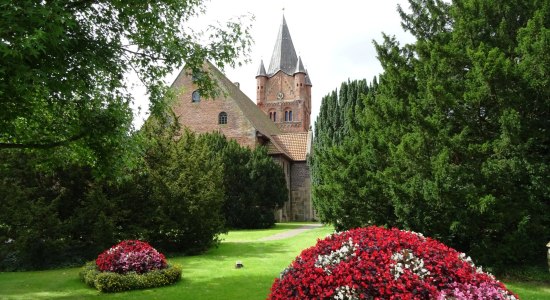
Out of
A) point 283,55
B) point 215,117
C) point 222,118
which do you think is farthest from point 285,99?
point 215,117

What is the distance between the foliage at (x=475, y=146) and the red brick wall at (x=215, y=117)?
896 inches

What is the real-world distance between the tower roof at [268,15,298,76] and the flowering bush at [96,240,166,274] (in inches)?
1837

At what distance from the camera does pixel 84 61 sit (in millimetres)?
7938

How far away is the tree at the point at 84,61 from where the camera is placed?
6371 millimetres

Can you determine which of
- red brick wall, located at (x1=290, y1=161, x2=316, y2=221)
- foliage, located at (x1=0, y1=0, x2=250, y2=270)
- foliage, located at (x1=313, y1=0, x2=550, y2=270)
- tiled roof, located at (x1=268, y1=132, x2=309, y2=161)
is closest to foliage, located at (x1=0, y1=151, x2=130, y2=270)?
foliage, located at (x1=0, y1=0, x2=250, y2=270)

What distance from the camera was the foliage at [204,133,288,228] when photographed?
1135 inches

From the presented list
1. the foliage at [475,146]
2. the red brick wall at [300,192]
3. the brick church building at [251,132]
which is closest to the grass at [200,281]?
the foliage at [475,146]

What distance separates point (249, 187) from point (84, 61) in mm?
21764

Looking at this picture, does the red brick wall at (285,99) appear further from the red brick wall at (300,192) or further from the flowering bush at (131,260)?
the flowering bush at (131,260)

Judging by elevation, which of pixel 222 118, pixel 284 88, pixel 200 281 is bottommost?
pixel 200 281

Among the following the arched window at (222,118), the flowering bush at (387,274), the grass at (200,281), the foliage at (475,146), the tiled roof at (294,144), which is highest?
the arched window at (222,118)

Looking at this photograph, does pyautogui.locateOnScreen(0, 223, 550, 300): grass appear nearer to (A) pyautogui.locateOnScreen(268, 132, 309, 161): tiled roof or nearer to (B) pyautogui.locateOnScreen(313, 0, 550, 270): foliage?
(B) pyautogui.locateOnScreen(313, 0, 550, 270): foliage

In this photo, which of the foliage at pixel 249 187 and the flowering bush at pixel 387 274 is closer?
the flowering bush at pixel 387 274

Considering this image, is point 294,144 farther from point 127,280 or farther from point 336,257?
point 336,257
